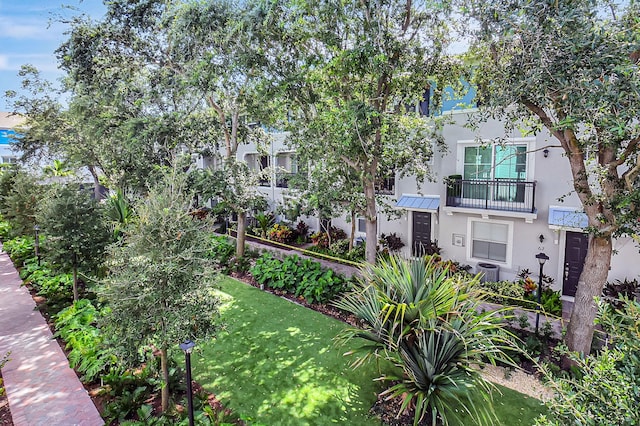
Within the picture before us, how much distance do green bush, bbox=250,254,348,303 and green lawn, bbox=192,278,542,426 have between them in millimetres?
883

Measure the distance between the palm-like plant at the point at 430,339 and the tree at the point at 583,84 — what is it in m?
2.89

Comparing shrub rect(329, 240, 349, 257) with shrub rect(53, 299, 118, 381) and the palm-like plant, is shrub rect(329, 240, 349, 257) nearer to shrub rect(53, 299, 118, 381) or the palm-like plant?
the palm-like plant

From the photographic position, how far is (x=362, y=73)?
881 centimetres

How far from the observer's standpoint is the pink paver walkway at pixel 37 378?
19.1 feet

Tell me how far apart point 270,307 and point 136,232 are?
19.7ft

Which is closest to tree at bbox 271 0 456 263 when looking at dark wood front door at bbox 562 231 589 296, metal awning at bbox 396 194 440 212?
metal awning at bbox 396 194 440 212

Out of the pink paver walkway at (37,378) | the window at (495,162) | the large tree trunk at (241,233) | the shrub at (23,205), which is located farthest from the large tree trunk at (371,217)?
the shrub at (23,205)

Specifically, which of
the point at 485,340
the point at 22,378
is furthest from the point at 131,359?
the point at 485,340

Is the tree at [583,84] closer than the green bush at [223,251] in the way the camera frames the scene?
Yes

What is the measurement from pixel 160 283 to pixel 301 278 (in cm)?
692

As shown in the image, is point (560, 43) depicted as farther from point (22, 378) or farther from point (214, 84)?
point (22, 378)

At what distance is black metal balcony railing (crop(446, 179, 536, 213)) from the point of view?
11920 mm

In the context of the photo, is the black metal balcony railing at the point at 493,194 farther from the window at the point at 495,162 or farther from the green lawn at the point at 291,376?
the green lawn at the point at 291,376

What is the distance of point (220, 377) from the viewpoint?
23.5ft
